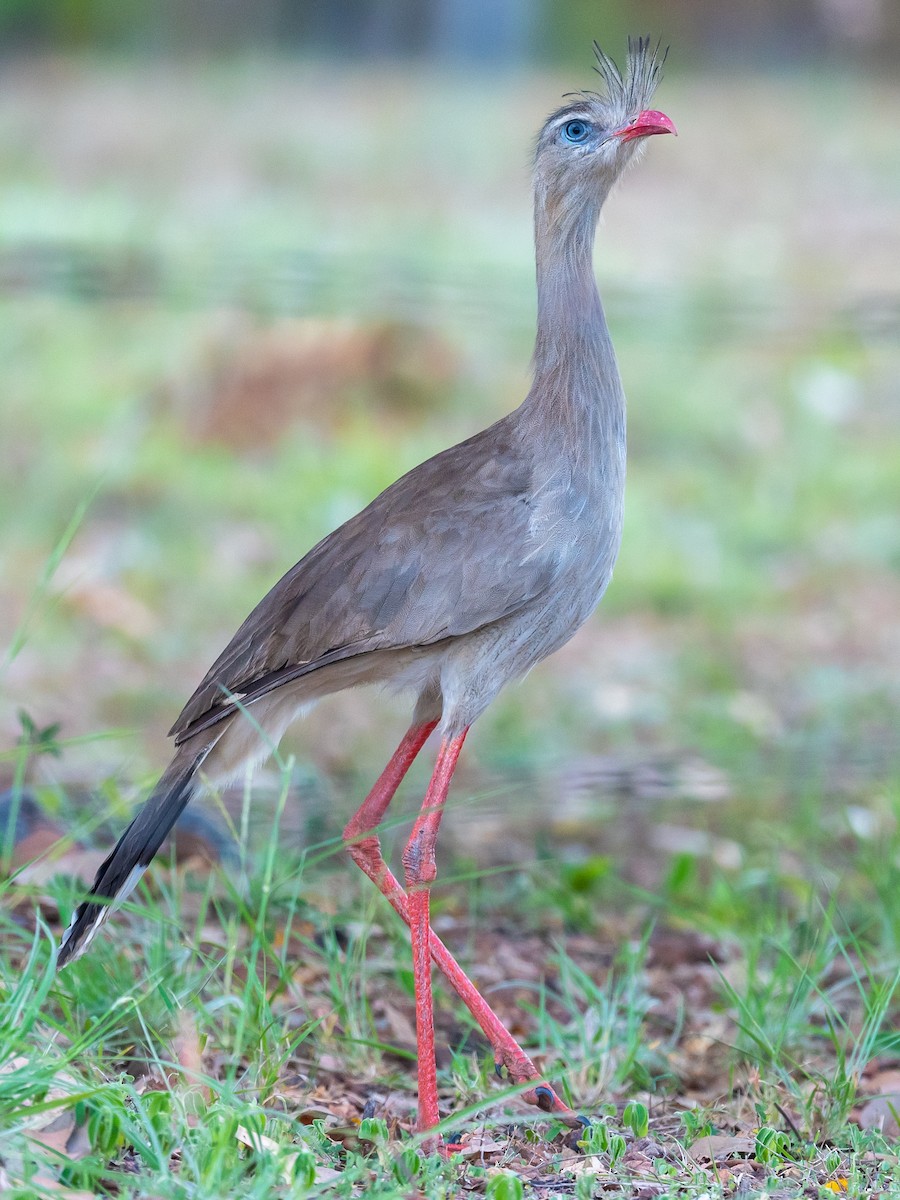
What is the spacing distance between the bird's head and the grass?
3.56ft

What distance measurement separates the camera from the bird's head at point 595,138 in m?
2.77

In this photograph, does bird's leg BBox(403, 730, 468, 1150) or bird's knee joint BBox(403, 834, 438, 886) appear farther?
bird's knee joint BBox(403, 834, 438, 886)

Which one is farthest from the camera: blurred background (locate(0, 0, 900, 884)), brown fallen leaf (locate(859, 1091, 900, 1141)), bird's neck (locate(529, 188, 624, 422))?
blurred background (locate(0, 0, 900, 884))

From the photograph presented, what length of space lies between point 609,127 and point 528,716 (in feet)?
7.09

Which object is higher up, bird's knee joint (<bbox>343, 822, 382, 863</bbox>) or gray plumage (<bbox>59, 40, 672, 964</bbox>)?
gray plumage (<bbox>59, 40, 672, 964</bbox>)

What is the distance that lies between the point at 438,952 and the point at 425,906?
0.43 feet

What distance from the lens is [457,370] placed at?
284 inches

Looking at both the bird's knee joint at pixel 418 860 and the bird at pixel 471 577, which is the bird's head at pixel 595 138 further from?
the bird's knee joint at pixel 418 860

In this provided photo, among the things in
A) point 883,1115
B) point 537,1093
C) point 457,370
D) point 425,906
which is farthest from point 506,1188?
point 457,370

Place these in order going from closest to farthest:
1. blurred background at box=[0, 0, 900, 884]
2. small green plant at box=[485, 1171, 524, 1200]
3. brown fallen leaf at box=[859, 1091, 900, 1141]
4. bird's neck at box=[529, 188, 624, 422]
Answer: small green plant at box=[485, 1171, 524, 1200] → brown fallen leaf at box=[859, 1091, 900, 1141] → bird's neck at box=[529, 188, 624, 422] → blurred background at box=[0, 0, 900, 884]

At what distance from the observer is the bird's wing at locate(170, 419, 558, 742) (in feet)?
8.46

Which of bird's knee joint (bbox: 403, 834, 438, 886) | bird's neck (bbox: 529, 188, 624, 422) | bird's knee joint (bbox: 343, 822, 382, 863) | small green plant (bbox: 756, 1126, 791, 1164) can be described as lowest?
small green plant (bbox: 756, 1126, 791, 1164)

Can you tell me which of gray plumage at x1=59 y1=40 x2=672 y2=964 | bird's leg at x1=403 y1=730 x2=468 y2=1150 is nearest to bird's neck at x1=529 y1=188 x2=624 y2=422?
gray plumage at x1=59 y1=40 x2=672 y2=964

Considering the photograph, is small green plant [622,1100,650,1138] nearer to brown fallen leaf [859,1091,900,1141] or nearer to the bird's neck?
brown fallen leaf [859,1091,900,1141]
